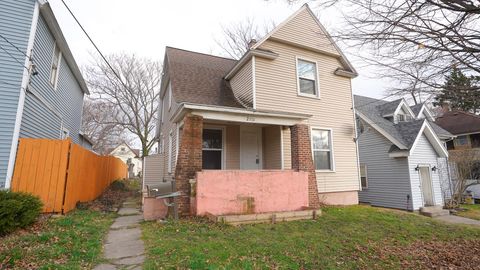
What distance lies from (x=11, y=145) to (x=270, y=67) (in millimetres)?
8445

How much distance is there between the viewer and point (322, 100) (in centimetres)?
1106

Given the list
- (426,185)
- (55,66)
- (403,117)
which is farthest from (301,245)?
(403,117)

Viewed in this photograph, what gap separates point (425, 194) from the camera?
1475cm

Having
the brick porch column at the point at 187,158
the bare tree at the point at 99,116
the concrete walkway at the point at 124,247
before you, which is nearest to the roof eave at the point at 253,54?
the brick porch column at the point at 187,158

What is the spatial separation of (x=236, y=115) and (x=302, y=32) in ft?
18.0

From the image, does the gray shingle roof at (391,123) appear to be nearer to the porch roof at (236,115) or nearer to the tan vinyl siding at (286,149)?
the tan vinyl siding at (286,149)

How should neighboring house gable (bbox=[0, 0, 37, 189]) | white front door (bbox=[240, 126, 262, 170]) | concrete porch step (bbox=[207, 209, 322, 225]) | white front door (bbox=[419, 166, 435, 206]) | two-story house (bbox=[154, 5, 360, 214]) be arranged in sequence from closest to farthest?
concrete porch step (bbox=[207, 209, 322, 225]) → neighboring house gable (bbox=[0, 0, 37, 189]) → two-story house (bbox=[154, 5, 360, 214]) → white front door (bbox=[240, 126, 262, 170]) → white front door (bbox=[419, 166, 435, 206])

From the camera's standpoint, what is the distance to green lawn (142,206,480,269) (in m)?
4.25

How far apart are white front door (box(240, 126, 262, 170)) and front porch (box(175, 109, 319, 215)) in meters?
0.04

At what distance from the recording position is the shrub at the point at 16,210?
489 centimetres

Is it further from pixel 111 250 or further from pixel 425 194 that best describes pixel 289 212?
pixel 425 194

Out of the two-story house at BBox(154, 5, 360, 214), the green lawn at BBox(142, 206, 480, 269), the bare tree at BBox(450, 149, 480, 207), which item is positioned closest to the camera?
the green lawn at BBox(142, 206, 480, 269)

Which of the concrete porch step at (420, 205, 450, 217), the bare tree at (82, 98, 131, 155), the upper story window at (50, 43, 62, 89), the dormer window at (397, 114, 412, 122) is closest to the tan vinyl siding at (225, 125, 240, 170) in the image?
the upper story window at (50, 43, 62, 89)

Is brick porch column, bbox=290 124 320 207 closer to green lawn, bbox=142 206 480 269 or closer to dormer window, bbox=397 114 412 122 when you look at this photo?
green lawn, bbox=142 206 480 269
